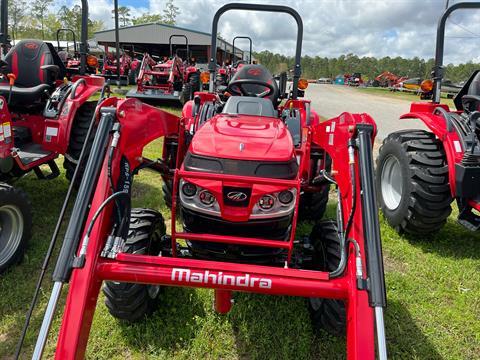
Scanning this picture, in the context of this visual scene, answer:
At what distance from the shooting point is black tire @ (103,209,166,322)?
236 centimetres

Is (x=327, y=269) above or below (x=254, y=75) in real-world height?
below

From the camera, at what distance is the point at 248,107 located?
326 centimetres

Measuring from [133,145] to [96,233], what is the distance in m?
0.68

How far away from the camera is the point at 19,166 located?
12.3 feet

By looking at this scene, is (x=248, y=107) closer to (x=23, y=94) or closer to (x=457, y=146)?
(x=457, y=146)

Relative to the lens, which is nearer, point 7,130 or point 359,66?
point 7,130

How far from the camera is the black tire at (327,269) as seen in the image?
7.70ft

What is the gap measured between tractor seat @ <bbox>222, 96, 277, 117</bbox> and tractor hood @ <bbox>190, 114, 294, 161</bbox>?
31cm

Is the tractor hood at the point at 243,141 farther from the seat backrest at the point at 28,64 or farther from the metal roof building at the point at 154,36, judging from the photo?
the metal roof building at the point at 154,36

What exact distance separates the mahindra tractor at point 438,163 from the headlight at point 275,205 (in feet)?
5.95

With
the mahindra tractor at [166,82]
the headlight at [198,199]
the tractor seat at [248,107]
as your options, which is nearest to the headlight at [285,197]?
the headlight at [198,199]

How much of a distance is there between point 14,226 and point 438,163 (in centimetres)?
353

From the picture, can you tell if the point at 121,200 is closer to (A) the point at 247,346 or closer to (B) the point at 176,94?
(A) the point at 247,346

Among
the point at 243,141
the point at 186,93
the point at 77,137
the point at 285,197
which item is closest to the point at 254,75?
the point at 77,137
